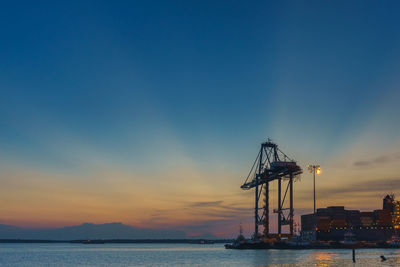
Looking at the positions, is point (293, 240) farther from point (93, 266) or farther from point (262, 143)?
point (93, 266)

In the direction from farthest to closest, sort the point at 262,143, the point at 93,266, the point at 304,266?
the point at 262,143 → the point at 93,266 → the point at 304,266

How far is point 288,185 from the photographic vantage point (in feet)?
438

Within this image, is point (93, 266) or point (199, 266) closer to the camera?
point (199, 266)

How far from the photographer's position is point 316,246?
5536 inches

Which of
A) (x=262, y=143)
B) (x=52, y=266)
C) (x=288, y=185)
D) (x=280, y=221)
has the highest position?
(x=262, y=143)

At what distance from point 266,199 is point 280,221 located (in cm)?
793

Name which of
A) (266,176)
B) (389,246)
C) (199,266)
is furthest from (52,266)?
(389,246)

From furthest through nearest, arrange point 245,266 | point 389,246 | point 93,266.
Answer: point 389,246, point 93,266, point 245,266

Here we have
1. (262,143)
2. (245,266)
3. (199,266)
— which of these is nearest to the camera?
(245,266)

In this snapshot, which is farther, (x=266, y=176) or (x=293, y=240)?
(x=293, y=240)

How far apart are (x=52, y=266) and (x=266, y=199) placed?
227ft

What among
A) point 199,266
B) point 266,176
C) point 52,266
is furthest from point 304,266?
point 266,176

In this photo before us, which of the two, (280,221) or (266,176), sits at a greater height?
(266,176)

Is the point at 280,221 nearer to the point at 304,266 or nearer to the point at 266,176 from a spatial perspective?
the point at 266,176
